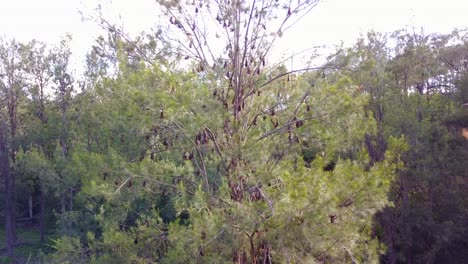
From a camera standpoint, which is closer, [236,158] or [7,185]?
[236,158]

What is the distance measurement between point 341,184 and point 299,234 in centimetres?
102

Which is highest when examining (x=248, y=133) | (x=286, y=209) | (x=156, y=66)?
(x=156, y=66)

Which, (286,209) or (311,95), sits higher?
(311,95)

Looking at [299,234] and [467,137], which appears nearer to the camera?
[299,234]

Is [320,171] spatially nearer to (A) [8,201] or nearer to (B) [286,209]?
(B) [286,209]

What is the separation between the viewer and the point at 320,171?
23.7ft

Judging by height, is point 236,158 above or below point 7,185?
above

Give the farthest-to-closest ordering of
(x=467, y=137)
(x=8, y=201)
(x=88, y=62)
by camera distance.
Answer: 1. (x=8, y=201)
2. (x=88, y=62)
3. (x=467, y=137)

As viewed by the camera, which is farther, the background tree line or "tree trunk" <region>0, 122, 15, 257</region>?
"tree trunk" <region>0, 122, 15, 257</region>

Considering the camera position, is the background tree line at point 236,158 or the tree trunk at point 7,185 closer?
the background tree line at point 236,158

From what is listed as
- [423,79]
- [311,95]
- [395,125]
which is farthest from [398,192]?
[311,95]

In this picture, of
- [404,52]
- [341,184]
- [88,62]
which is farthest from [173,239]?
[88,62]

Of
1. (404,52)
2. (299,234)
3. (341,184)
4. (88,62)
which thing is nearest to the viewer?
(299,234)

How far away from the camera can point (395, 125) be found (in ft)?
59.6
